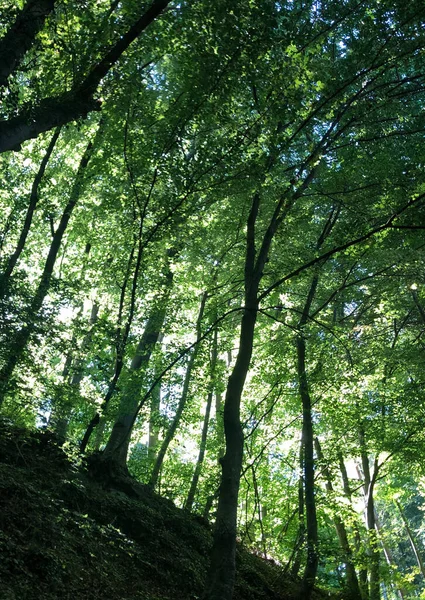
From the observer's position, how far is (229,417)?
665cm

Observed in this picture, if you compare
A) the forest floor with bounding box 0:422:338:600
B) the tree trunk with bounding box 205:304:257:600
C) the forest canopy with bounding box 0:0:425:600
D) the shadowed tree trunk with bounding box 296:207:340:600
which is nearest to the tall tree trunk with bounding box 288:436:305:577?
the forest canopy with bounding box 0:0:425:600

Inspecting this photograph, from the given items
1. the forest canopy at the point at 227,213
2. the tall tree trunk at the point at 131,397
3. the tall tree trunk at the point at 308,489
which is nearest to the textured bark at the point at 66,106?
the forest canopy at the point at 227,213

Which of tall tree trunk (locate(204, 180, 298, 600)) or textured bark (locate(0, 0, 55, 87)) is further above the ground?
textured bark (locate(0, 0, 55, 87))

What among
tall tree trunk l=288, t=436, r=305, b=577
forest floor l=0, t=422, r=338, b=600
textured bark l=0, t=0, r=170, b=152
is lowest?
forest floor l=0, t=422, r=338, b=600

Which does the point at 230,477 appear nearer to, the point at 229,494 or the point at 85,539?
the point at 229,494

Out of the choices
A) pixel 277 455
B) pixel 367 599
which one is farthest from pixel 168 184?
pixel 367 599

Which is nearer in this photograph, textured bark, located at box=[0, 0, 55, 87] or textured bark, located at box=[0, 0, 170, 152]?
textured bark, located at box=[0, 0, 55, 87]

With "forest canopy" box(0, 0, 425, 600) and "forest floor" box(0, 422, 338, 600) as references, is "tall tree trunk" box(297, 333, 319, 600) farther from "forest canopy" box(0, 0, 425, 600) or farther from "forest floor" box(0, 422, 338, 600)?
"forest floor" box(0, 422, 338, 600)

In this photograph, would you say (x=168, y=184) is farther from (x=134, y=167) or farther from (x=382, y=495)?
(x=382, y=495)

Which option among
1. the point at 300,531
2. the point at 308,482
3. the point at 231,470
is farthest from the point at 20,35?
the point at 300,531

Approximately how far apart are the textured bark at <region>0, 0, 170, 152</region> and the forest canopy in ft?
0.08

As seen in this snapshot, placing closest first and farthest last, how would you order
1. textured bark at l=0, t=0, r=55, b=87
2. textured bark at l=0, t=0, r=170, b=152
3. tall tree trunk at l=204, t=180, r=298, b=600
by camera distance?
textured bark at l=0, t=0, r=55, b=87
textured bark at l=0, t=0, r=170, b=152
tall tree trunk at l=204, t=180, r=298, b=600

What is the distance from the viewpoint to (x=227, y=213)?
39.0ft

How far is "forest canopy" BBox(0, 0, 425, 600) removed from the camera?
6.04 m
